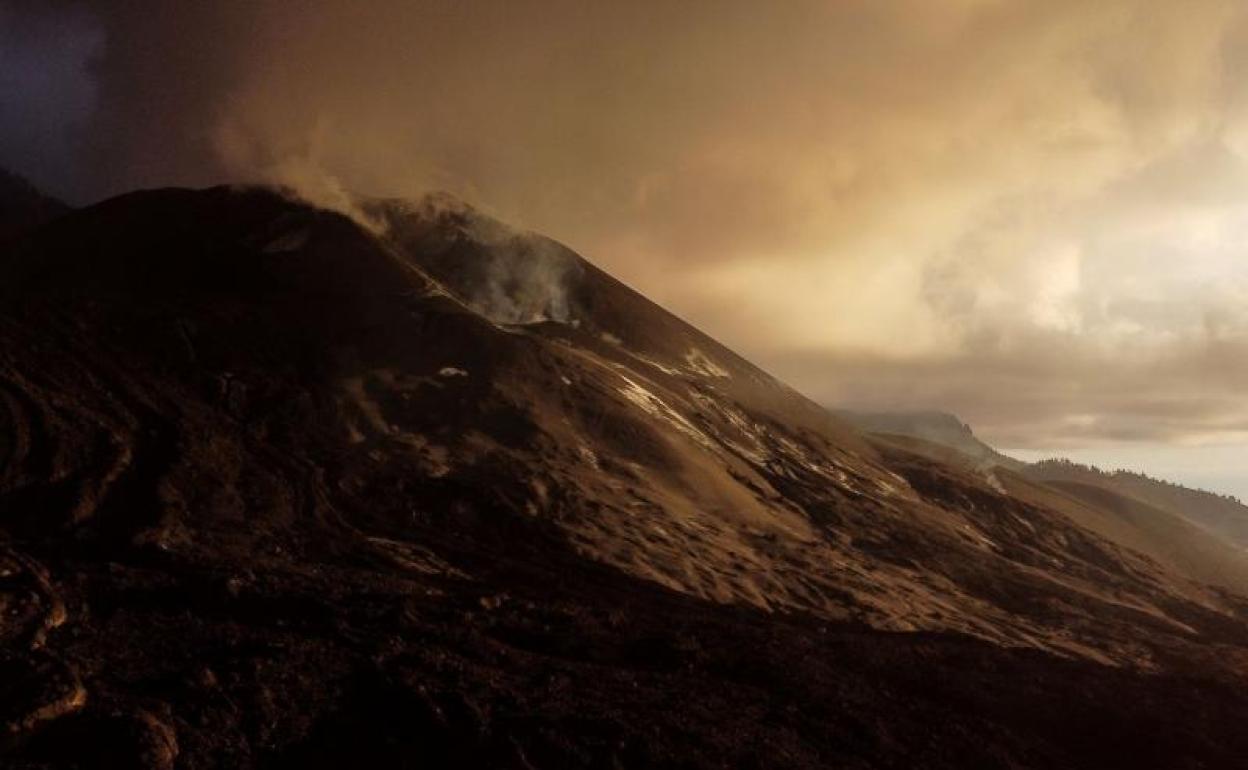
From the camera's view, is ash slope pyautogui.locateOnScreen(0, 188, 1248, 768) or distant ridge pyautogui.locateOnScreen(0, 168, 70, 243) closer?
ash slope pyautogui.locateOnScreen(0, 188, 1248, 768)

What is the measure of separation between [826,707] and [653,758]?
7.19 meters

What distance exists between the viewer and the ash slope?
2145cm

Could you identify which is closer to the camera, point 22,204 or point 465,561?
point 465,561

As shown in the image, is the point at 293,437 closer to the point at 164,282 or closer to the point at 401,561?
the point at 401,561

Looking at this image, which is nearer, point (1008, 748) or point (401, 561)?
point (1008, 748)

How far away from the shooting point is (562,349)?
6912cm

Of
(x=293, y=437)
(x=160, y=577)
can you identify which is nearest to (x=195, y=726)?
(x=160, y=577)

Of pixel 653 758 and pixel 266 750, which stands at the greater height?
pixel 653 758

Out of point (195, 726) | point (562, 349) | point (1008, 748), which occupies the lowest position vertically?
point (195, 726)

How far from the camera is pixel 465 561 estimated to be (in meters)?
36.1

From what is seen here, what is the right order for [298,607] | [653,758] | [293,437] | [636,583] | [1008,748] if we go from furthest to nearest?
[293,437], [636,583], [298,607], [1008,748], [653,758]

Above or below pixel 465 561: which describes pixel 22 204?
above

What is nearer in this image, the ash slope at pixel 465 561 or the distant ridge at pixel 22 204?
the ash slope at pixel 465 561

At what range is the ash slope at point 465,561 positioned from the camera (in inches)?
845
